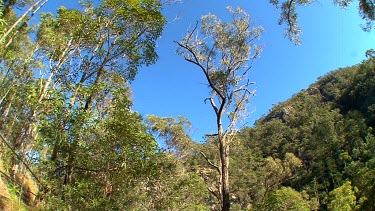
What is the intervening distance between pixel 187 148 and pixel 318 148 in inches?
1395

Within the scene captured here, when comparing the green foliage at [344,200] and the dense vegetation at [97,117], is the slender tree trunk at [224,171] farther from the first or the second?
the green foliage at [344,200]

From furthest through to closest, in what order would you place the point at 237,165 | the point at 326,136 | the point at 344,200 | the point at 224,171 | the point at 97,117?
the point at 326,136 < the point at 237,165 < the point at 344,200 < the point at 224,171 < the point at 97,117

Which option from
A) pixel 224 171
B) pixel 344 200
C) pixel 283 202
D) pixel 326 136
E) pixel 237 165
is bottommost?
pixel 224 171

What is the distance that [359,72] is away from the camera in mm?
62219

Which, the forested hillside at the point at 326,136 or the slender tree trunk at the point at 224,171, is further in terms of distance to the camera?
the forested hillside at the point at 326,136

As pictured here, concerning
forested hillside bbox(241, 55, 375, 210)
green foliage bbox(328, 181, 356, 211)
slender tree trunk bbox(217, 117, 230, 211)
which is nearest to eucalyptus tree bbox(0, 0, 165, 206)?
slender tree trunk bbox(217, 117, 230, 211)

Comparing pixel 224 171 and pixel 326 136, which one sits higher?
pixel 326 136

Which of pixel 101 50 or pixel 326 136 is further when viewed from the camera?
pixel 326 136

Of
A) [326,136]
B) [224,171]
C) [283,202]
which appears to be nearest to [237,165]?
[283,202]

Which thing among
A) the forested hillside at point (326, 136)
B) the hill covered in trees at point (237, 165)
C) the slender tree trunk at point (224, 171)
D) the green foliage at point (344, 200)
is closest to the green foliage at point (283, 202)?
the hill covered in trees at point (237, 165)

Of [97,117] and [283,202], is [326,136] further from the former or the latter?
[97,117]

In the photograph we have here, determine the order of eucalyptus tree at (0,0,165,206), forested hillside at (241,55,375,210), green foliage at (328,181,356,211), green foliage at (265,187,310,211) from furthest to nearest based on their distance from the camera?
1. forested hillside at (241,55,375,210)
2. green foliage at (328,181,356,211)
3. green foliage at (265,187,310,211)
4. eucalyptus tree at (0,0,165,206)

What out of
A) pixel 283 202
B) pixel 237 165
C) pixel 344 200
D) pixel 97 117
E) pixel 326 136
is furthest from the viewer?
pixel 326 136

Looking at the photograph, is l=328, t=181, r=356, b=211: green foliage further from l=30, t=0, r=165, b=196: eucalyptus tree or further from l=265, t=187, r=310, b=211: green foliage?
l=30, t=0, r=165, b=196: eucalyptus tree
